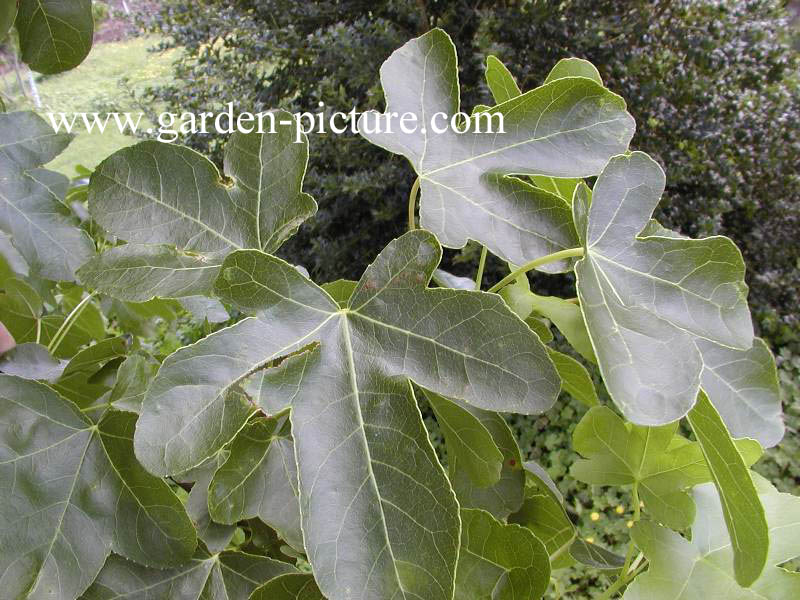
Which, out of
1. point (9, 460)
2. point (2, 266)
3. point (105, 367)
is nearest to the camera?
point (9, 460)

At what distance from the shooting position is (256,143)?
53 cm

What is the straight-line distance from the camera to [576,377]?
→ 0.61 m

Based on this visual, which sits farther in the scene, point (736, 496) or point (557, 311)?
point (557, 311)

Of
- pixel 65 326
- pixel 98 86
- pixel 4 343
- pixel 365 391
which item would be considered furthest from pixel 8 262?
pixel 98 86

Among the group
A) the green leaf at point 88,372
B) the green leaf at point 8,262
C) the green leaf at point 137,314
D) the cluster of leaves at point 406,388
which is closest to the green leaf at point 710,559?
the cluster of leaves at point 406,388

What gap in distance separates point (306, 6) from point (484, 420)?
2.32 metres

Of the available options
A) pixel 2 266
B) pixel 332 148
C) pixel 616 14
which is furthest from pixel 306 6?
pixel 2 266

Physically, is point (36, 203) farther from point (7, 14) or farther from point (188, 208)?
point (188, 208)

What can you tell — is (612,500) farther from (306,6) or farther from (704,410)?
(306,6)

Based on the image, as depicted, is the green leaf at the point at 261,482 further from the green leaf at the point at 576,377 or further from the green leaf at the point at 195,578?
the green leaf at the point at 576,377

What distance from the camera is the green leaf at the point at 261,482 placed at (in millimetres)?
534

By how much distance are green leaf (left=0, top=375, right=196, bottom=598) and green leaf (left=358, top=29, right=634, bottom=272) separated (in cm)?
33

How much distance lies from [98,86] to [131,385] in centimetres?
644

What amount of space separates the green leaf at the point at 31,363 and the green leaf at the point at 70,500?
0.10m
